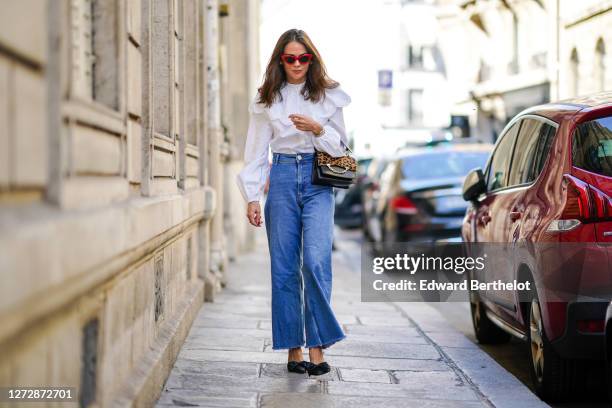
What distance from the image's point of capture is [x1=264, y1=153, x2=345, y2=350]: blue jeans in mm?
6570

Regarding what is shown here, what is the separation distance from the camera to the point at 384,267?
1595 centimetres

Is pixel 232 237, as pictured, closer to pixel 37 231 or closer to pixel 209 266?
pixel 209 266

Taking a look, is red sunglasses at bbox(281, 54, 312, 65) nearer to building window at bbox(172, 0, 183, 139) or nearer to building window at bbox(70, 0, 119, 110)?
building window at bbox(172, 0, 183, 139)

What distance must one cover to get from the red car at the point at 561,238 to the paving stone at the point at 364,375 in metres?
0.86

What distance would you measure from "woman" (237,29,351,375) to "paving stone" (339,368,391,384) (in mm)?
155

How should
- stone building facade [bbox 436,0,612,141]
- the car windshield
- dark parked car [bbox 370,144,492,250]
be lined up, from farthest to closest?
stone building facade [bbox 436,0,612,141] < the car windshield < dark parked car [bbox 370,144,492,250]

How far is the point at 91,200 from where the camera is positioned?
13.7ft

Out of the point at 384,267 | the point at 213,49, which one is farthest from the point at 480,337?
the point at 384,267

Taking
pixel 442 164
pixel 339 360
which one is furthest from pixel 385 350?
pixel 442 164

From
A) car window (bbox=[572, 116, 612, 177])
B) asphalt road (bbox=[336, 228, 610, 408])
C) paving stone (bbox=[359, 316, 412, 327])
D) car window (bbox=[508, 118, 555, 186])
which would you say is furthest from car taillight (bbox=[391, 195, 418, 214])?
car window (bbox=[572, 116, 612, 177])

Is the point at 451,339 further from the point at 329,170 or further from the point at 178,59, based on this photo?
the point at 178,59

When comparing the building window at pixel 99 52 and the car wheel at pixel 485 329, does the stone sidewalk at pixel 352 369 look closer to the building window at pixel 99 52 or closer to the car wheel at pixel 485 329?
the car wheel at pixel 485 329

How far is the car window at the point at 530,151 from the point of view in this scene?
6831mm

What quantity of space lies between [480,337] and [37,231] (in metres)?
6.16
